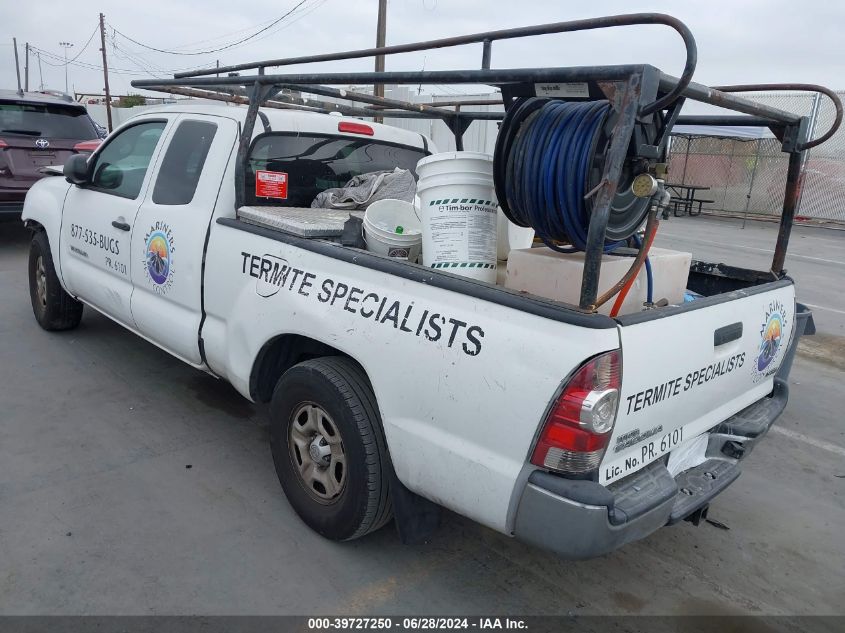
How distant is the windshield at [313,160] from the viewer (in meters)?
3.64

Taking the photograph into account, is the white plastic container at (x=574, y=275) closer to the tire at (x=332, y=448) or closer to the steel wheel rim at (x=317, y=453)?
the tire at (x=332, y=448)

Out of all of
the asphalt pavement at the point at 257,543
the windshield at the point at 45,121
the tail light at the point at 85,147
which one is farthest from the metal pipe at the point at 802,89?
the windshield at the point at 45,121

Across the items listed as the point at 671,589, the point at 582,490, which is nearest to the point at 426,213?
the point at 582,490

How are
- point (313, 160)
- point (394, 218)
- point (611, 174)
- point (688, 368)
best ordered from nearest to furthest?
point (611, 174) → point (688, 368) → point (394, 218) → point (313, 160)

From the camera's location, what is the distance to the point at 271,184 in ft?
12.1

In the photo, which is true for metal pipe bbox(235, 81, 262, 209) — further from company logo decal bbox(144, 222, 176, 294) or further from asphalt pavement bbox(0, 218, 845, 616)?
asphalt pavement bbox(0, 218, 845, 616)

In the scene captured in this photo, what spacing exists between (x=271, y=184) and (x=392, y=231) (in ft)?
3.10

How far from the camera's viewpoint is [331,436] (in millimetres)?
2799

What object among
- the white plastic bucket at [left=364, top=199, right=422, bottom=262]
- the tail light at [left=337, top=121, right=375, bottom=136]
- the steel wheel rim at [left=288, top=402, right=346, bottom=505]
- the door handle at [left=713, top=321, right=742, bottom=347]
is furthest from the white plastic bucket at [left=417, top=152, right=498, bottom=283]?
the tail light at [left=337, top=121, right=375, bottom=136]

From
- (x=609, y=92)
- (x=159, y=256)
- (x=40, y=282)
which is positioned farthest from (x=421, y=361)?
(x=40, y=282)

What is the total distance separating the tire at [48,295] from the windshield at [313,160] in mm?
2422

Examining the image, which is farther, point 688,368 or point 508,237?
point 508,237

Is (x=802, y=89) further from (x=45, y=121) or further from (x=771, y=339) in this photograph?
(x=45, y=121)

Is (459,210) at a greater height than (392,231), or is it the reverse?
(459,210)
